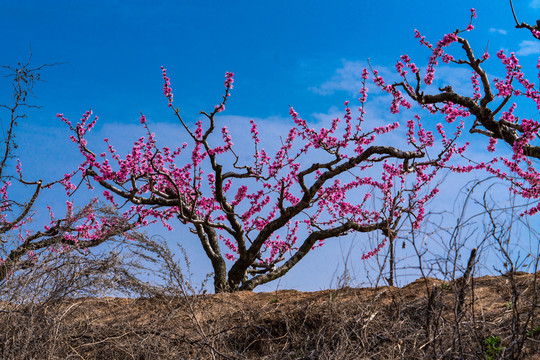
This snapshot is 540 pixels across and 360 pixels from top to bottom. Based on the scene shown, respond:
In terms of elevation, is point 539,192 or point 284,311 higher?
point 539,192

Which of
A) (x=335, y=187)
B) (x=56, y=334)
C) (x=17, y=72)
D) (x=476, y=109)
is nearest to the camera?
(x=56, y=334)

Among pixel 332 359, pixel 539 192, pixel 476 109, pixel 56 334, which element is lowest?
pixel 332 359

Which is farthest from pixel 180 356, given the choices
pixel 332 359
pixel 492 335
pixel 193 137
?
pixel 193 137

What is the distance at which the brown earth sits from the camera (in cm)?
494

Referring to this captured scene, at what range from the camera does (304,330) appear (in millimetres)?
6211

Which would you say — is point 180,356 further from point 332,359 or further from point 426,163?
point 426,163

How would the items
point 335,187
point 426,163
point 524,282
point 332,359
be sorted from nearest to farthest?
point 332,359
point 524,282
point 426,163
point 335,187

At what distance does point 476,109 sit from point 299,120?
433cm

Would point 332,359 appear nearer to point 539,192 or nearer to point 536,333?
point 536,333

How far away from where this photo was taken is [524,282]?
6531 millimetres

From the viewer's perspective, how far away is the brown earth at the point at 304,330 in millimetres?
4938

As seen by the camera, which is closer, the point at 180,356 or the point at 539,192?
the point at 180,356

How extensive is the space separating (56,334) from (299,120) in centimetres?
868

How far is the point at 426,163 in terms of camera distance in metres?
12.2
